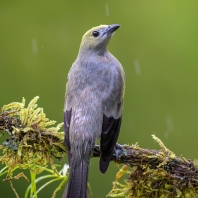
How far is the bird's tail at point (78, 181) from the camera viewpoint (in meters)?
4.52

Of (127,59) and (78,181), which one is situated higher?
(127,59)

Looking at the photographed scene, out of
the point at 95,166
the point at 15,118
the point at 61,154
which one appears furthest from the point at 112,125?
the point at 95,166

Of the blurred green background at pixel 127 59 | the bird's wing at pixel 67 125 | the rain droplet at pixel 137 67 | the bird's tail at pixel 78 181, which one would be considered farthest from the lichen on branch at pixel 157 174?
the rain droplet at pixel 137 67

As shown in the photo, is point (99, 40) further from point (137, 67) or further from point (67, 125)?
point (137, 67)

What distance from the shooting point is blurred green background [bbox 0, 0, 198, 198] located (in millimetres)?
9617

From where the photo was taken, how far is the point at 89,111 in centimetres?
507

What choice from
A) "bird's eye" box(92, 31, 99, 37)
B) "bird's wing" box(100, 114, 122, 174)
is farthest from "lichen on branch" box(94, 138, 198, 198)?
"bird's eye" box(92, 31, 99, 37)

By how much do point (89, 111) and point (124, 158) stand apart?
26.0 inches

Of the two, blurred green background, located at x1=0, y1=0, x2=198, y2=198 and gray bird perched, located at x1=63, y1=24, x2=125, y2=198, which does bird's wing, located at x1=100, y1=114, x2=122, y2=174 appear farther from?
blurred green background, located at x1=0, y1=0, x2=198, y2=198

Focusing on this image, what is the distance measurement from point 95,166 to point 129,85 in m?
1.48

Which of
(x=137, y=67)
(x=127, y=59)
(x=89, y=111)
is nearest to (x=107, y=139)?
(x=89, y=111)

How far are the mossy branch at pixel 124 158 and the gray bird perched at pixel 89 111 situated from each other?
164mm

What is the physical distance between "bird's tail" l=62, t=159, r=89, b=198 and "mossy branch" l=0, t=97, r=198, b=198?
6.5 inches

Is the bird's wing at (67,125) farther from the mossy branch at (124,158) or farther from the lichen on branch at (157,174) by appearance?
the lichen on branch at (157,174)
